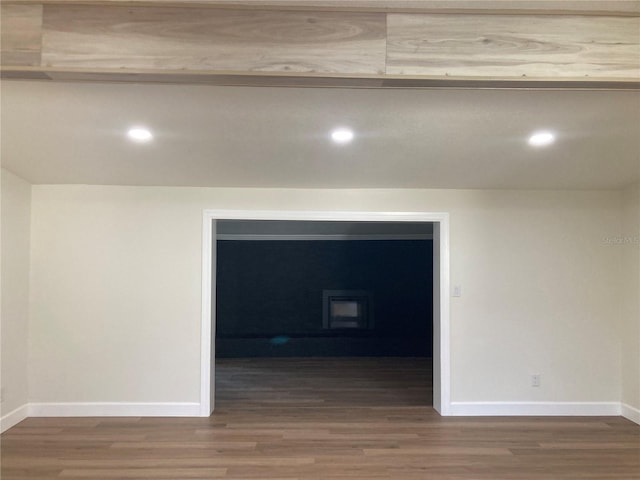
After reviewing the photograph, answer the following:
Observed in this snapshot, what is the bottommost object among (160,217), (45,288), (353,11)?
(45,288)

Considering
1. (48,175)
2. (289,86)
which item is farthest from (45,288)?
(289,86)

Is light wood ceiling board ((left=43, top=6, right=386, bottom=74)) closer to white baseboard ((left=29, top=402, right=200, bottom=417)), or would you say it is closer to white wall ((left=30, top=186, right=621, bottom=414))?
white wall ((left=30, top=186, right=621, bottom=414))

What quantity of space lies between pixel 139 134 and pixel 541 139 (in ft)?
8.70

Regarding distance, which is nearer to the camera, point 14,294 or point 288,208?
point 14,294

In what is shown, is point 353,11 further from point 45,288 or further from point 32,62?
point 45,288

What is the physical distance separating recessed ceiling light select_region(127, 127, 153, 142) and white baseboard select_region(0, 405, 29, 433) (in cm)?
259

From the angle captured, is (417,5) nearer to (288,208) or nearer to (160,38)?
(160,38)

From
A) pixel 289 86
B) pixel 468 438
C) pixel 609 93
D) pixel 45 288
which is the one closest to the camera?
pixel 289 86

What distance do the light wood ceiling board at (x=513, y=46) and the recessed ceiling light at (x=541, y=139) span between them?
861mm

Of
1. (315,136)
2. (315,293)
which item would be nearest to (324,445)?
(315,136)

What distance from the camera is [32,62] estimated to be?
2.13m

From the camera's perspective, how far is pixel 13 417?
3.95 metres

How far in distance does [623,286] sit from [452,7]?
3.42 metres

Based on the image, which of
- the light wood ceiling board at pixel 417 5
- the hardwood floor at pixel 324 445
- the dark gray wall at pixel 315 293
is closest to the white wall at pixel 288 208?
the hardwood floor at pixel 324 445
